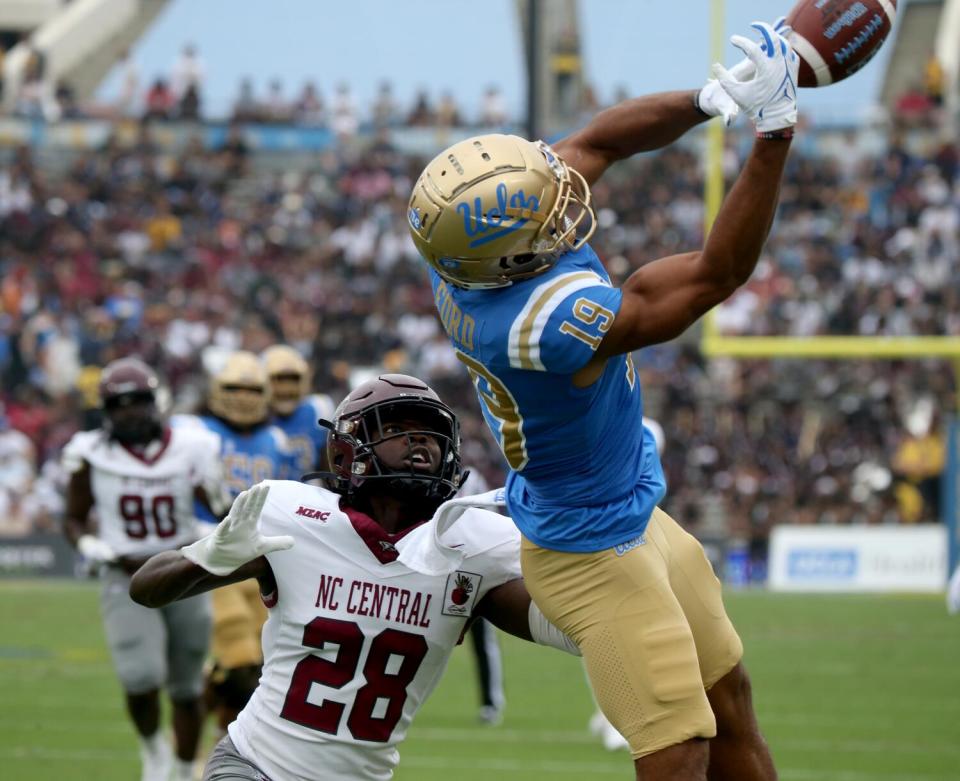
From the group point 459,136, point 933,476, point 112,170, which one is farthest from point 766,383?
point 112,170

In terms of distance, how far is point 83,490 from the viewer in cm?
709

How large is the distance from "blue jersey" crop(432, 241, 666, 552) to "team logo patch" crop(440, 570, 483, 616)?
0.18 metres

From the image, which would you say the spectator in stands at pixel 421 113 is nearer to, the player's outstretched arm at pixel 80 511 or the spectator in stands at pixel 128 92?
the spectator in stands at pixel 128 92

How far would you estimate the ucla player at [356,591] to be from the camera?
3418 mm

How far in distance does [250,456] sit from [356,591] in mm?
4366

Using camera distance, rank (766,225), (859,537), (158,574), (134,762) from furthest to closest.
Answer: (859,537), (134,762), (158,574), (766,225)

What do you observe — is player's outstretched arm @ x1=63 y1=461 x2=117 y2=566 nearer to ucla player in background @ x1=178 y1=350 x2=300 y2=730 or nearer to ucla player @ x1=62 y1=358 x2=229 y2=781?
ucla player @ x1=62 y1=358 x2=229 y2=781

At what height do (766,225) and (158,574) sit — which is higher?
(766,225)

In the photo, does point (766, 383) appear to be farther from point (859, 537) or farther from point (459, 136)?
point (459, 136)

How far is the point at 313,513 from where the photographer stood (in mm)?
3506

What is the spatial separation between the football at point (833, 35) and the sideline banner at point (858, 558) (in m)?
13.5

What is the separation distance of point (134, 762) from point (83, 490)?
1.45 m

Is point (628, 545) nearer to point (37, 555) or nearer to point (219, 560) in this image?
point (219, 560)

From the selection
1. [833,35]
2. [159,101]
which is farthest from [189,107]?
[833,35]
